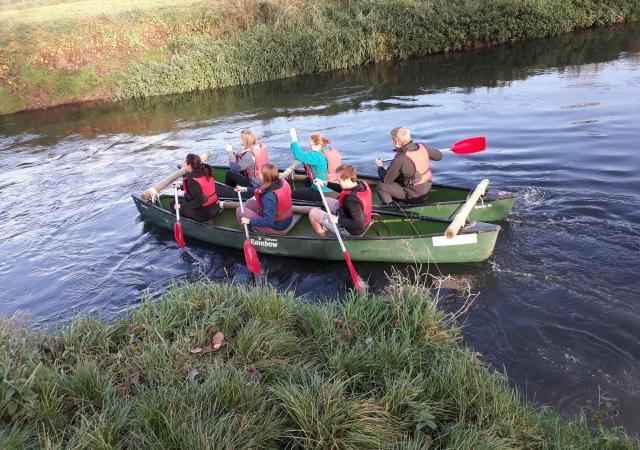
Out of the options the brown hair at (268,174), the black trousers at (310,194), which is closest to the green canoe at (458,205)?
the black trousers at (310,194)

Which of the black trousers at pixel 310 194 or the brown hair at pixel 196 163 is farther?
→ the black trousers at pixel 310 194

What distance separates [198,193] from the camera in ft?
25.0

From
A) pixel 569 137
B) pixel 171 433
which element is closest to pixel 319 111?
pixel 569 137

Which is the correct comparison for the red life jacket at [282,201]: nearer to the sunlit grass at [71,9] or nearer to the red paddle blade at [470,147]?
the red paddle blade at [470,147]

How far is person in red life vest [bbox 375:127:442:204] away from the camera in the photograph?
6.87 meters

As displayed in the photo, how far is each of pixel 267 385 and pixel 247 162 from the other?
577 centimetres

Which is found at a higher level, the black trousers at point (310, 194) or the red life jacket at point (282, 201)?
the red life jacket at point (282, 201)

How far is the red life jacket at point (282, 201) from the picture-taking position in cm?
679

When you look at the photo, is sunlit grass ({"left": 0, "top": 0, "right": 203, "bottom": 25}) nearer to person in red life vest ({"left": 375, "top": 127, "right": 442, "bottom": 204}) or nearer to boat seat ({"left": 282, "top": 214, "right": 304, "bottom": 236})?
boat seat ({"left": 282, "top": 214, "right": 304, "bottom": 236})

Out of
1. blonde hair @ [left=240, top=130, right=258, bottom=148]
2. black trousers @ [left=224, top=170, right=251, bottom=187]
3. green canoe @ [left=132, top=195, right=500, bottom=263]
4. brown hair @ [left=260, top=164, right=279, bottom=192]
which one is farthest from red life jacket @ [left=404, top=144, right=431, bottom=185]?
black trousers @ [left=224, top=170, right=251, bottom=187]

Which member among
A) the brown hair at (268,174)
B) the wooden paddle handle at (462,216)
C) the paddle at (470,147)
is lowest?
the wooden paddle handle at (462,216)

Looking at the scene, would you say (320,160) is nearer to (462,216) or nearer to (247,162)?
(247,162)

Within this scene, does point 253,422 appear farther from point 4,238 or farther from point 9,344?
point 4,238

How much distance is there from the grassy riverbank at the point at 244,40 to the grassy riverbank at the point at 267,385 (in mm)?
16580
